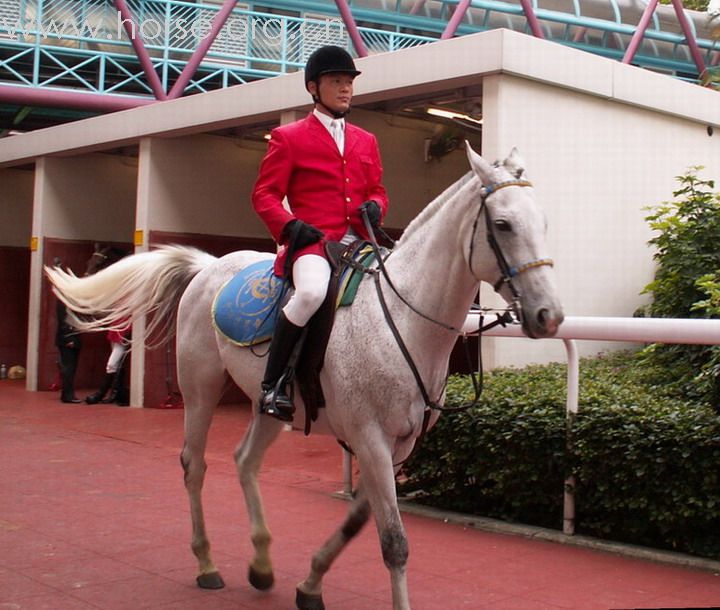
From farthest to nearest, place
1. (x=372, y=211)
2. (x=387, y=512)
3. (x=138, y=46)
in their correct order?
(x=138, y=46) < (x=372, y=211) < (x=387, y=512)

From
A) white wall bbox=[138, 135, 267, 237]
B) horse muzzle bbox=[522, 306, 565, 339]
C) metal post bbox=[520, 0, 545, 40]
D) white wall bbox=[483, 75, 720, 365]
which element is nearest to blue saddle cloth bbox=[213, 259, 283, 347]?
horse muzzle bbox=[522, 306, 565, 339]

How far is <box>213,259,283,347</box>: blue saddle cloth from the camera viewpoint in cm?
502

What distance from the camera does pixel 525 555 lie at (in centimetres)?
589

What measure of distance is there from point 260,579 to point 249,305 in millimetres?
1525

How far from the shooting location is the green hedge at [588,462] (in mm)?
5617

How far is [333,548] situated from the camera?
4723 millimetres

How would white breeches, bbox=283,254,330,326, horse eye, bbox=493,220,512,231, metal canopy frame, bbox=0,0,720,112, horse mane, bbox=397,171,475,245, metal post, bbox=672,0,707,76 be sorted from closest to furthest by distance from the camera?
horse eye, bbox=493,220,512,231, horse mane, bbox=397,171,475,245, white breeches, bbox=283,254,330,326, metal canopy frame, bbox=0,0,720,112, metal post, bbox=672,0,707,76

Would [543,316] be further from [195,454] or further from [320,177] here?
[195,454]

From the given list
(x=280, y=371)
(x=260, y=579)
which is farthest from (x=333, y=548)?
(x=280, y=371)

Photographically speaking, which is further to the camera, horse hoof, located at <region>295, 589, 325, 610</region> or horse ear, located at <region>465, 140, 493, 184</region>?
horse hoof, located at <region>295, 589, 325, 610</region>

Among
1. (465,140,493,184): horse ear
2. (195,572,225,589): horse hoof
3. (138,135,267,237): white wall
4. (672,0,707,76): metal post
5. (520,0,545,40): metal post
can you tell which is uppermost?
(672,0,707,76): metal post

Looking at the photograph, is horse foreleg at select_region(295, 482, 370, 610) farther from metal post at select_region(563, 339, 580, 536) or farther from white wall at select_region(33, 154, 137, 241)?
white wall at select_region(33, 154, 137, 241)

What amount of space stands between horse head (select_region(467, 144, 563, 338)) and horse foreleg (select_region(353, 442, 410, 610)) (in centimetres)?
96

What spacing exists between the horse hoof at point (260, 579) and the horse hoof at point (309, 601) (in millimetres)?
366
